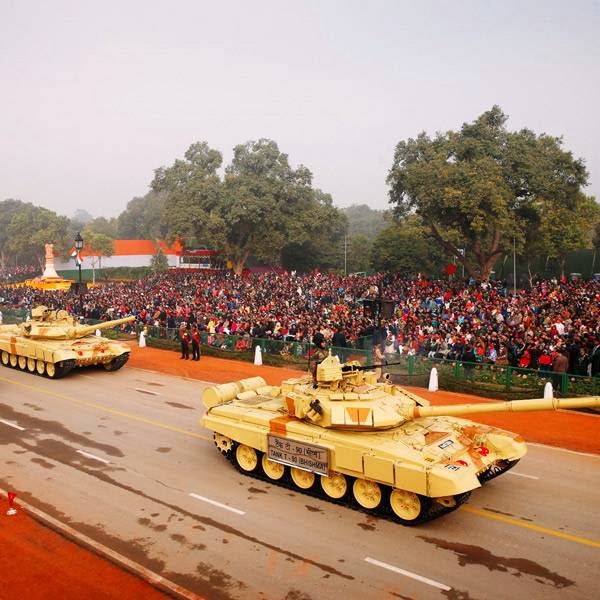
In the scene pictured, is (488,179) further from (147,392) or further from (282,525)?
(282,525)

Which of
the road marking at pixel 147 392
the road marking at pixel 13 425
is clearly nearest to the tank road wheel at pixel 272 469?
the road marking at pixel 13 425

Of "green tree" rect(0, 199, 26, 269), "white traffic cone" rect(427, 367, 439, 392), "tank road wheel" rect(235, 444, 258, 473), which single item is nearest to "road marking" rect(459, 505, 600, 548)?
"tank road wheel" rect(235, 444, 258, 473)

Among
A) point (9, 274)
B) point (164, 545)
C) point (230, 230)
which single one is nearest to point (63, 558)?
point (164, 545)

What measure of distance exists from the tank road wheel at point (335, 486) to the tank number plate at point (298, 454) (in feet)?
1.21

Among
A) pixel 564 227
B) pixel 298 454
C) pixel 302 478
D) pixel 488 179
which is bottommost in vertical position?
pixel 302 478

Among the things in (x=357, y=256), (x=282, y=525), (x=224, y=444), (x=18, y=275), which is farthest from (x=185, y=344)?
(x=18, y=275)

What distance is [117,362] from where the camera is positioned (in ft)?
83.5

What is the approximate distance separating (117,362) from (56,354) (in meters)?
3.00

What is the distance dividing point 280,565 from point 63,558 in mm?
3552

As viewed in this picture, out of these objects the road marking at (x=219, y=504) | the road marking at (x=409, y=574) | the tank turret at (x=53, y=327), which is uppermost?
the tank turret at (x=53, y=327)

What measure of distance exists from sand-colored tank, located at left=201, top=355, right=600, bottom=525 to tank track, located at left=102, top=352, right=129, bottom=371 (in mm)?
11755

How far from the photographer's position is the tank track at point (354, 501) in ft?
36.6

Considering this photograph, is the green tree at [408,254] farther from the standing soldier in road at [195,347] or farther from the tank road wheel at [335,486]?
the tank road wheel at [335,486]

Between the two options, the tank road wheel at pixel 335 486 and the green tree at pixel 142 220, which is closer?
the tank road wheel at pixel 335 486
